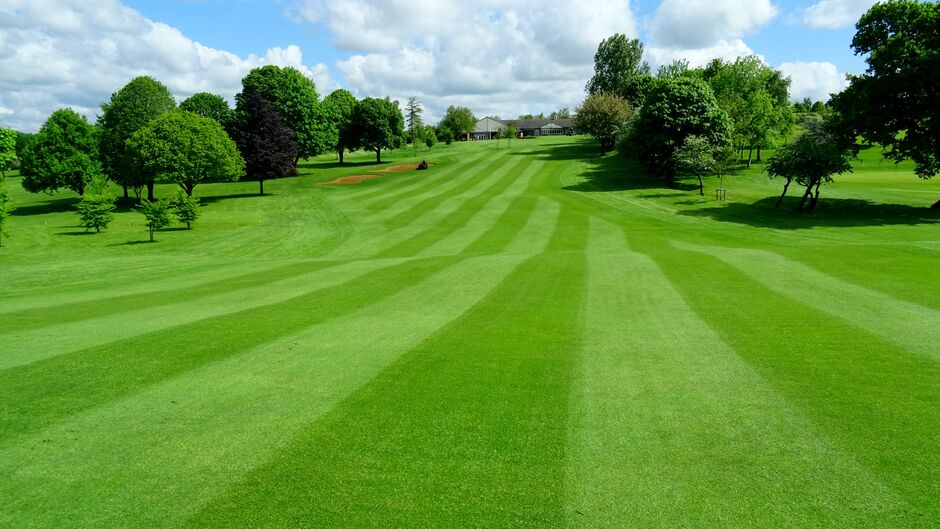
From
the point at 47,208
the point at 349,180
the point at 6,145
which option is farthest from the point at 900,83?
the point at 47,208

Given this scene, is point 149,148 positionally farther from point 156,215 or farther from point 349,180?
point 349,180

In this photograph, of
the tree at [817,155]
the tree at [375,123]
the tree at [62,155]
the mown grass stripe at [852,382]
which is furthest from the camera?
the tree at [375,123]

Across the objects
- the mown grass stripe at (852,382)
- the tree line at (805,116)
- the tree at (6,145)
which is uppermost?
the tree line at (805,116)

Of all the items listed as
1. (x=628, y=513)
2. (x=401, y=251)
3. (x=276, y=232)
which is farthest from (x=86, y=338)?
(x=276, y=232)

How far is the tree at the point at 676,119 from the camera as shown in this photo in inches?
2406

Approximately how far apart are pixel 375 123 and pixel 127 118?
40310 mm

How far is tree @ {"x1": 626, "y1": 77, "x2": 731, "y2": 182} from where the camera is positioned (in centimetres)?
6112

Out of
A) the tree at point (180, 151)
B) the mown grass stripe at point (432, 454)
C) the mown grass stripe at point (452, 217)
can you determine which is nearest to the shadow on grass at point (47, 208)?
the tree at point (180, 151)

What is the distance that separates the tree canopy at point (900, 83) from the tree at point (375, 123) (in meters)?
71.5

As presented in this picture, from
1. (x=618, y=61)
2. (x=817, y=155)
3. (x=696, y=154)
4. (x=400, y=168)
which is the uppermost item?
(x=618, y=61)

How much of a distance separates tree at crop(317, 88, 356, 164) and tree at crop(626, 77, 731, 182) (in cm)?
5060

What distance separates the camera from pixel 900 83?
39125mm

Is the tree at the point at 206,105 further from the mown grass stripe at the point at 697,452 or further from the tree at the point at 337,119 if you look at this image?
the mown grass stripe at the point at 697,452

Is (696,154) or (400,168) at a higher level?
(696,154)
